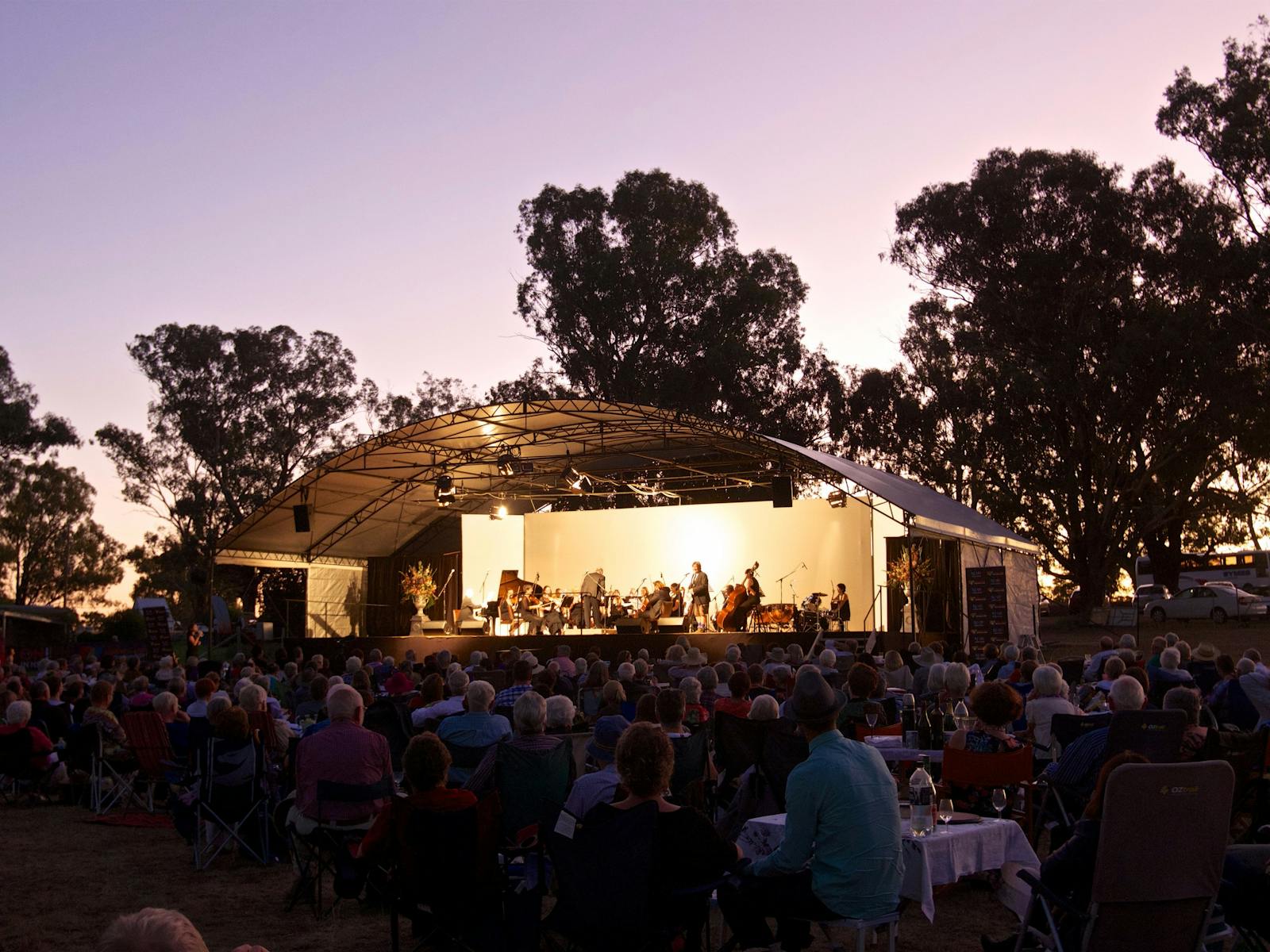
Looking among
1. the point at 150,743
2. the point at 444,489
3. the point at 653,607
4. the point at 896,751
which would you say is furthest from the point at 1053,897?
the point at 653,607

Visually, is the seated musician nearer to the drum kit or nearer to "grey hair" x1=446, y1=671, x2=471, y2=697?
the drum kit

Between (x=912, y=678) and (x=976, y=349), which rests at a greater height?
(x=976, y=349)

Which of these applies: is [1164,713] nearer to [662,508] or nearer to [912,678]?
[912,678]

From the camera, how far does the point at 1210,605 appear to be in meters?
29.2

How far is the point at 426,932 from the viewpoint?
4762 mm

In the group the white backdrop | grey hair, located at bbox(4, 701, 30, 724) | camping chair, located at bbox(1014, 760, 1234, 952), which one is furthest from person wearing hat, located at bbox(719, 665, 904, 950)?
the white backdrop

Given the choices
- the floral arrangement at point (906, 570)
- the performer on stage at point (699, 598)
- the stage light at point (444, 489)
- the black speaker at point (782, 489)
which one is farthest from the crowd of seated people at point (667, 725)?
the performer on stage at point (699, 598)

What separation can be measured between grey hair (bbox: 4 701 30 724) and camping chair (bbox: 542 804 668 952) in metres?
7.01

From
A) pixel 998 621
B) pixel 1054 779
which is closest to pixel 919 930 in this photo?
pixel 1054 779

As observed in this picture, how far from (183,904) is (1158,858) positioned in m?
4.59

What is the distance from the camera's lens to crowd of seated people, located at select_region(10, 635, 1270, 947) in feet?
11.5

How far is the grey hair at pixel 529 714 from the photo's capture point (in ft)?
17.1

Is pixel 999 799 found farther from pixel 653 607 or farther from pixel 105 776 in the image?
pixel 653 607

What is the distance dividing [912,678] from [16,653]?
2058 centimetres
